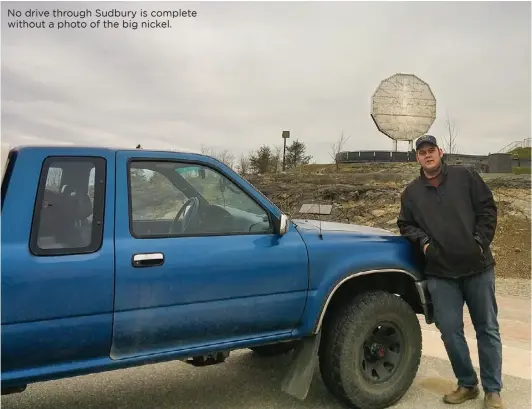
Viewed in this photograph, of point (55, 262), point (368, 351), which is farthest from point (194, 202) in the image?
point (368, 351)

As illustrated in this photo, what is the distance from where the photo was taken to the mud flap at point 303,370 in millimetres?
3367

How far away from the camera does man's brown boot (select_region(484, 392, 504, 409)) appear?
354cm

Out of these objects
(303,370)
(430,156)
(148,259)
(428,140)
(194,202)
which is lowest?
(303,370)

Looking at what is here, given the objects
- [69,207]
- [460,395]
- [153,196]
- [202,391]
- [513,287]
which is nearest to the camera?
[69,207]

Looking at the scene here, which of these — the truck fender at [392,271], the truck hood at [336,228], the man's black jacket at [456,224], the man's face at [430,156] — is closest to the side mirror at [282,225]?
the truck hood at [336,228]

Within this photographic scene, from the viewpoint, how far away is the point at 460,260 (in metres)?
3.61

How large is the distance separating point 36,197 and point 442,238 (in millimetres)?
2660

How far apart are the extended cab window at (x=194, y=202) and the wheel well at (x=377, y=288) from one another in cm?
82

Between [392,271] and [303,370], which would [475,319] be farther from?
[303,370]

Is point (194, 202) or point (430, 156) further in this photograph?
point (430, 156)

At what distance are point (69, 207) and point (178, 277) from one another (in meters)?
0.70

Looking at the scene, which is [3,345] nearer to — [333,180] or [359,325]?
[359,325]

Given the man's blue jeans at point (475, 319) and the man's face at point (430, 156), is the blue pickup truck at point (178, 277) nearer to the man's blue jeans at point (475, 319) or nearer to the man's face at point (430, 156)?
the man's blue jeans at point (475, 319)

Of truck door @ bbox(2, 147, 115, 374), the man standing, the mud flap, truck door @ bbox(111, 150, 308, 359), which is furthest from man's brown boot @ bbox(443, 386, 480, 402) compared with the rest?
truck door @ bbox(2, 147, 115, 374)
